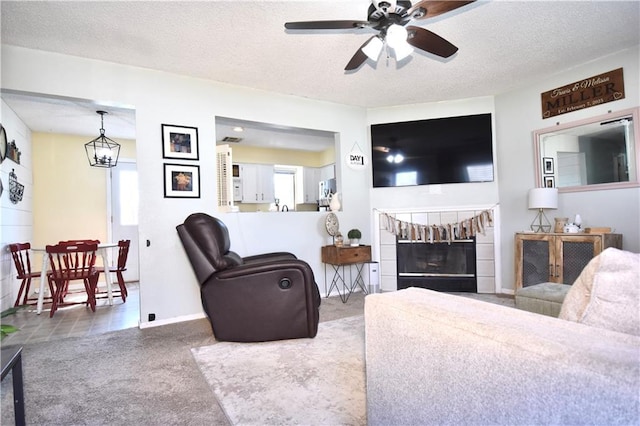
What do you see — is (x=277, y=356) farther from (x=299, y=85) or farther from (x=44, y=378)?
(x=299, y=85)

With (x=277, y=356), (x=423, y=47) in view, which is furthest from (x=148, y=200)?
(x=423, y=47)

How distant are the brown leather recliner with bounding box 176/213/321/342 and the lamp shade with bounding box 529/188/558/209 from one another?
2.62 m

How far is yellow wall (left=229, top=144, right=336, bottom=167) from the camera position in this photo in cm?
629

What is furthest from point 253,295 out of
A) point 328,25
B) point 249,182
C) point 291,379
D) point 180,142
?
point 249,182

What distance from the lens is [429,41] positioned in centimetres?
229

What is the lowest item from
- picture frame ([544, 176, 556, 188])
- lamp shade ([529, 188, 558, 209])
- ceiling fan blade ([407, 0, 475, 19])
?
lamp shade ([529, 188, 558, 209])

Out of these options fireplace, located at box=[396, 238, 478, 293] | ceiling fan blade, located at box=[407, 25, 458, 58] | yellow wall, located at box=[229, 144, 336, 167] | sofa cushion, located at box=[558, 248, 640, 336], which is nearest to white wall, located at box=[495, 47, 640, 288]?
fireplace, located at box=[396, 238, 478, 293]

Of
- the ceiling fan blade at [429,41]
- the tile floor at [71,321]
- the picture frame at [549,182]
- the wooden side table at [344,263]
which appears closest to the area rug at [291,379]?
the wooden side table at [344,263]

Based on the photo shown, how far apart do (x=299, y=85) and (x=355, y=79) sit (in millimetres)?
615

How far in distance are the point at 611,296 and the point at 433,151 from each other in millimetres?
3739

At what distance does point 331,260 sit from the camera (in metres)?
3.99

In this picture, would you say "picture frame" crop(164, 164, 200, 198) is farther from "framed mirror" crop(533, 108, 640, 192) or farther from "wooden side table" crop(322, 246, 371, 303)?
"framed mirror" crop(533, 108, 640, 192)

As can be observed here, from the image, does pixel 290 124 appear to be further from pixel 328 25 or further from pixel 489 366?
pixel 489 366

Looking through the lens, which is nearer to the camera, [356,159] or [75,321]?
[75,321]
